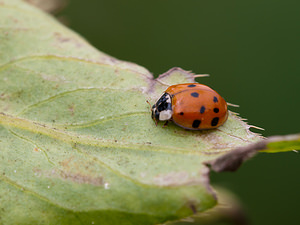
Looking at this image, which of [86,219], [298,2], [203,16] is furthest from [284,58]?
[86,219]

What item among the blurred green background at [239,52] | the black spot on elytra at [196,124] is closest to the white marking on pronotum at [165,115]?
the black spot on elytra at [196,124]

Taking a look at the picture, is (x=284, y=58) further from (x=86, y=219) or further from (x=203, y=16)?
(x=86, y=219)

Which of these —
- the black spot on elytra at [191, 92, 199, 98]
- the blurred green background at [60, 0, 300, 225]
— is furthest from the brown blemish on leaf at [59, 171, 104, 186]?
the blurred green background at [60, 0, 300, 225]

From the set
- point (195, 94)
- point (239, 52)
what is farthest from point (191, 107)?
point (239, 52)

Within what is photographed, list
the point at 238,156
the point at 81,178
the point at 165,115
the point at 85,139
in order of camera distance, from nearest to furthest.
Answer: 1. the point at 238,156
2. the point at 81,178
3. the point at 85,139
4. the point at 165,115

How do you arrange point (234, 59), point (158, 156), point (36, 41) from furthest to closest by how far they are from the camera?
point (234, 59) < point (36, 41) < point (158, 156)

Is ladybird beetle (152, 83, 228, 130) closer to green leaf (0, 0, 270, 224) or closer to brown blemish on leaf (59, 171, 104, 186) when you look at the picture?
green leaf (0, 0, 270, 224)

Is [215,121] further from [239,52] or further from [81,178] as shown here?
[239,52]
